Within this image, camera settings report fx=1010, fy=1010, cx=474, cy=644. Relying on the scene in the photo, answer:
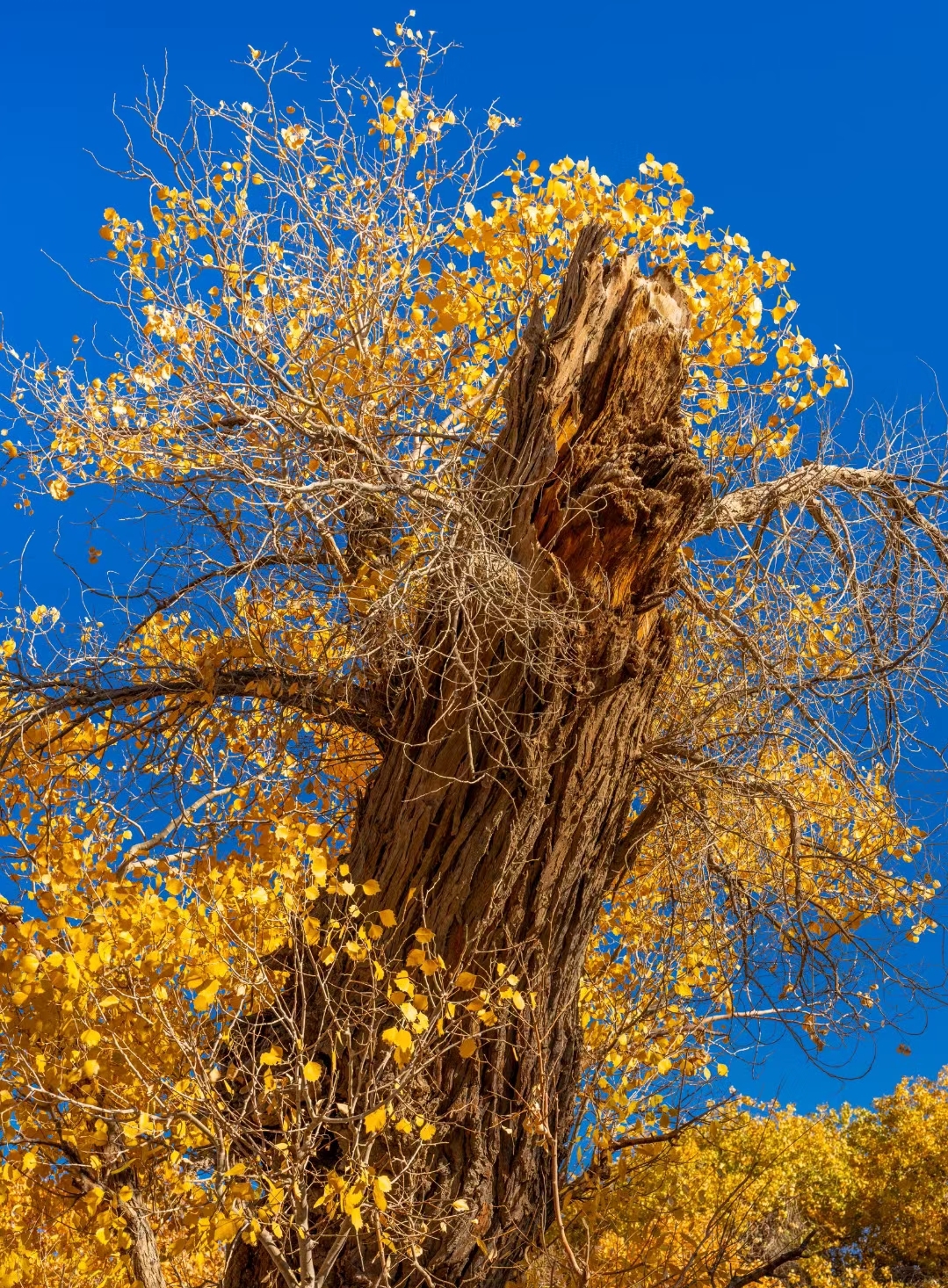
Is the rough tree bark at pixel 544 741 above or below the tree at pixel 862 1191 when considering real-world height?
below

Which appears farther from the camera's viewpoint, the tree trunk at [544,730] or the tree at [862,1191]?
the tree at [862,1191]

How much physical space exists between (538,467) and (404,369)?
2.13m

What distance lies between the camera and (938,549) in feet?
18.9

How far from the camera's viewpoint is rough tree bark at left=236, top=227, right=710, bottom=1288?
3936 millimetres

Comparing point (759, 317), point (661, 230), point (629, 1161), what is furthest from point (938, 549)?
point (629, 1161)

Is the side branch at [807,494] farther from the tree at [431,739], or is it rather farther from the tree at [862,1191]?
the tree at [862,1191]

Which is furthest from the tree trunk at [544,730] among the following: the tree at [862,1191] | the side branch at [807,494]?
the tree at [862,1191]

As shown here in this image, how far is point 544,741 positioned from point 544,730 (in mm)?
42

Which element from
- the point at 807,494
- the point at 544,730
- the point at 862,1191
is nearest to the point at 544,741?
the point at 544,730

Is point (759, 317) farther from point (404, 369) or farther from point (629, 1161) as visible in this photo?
point (629, 1161)

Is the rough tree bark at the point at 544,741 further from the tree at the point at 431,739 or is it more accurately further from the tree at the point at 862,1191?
the tree at the point at 862,1191

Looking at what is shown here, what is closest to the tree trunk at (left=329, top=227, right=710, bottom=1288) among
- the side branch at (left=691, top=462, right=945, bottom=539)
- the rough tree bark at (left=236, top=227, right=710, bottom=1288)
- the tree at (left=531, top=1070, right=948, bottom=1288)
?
the rough tree bark at (left=236, top=227, right=710, bottom=1288)

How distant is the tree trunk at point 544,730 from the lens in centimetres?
394

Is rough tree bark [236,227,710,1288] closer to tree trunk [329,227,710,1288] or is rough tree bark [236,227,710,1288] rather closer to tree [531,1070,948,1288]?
tree trunk [329,227,710,1288]
